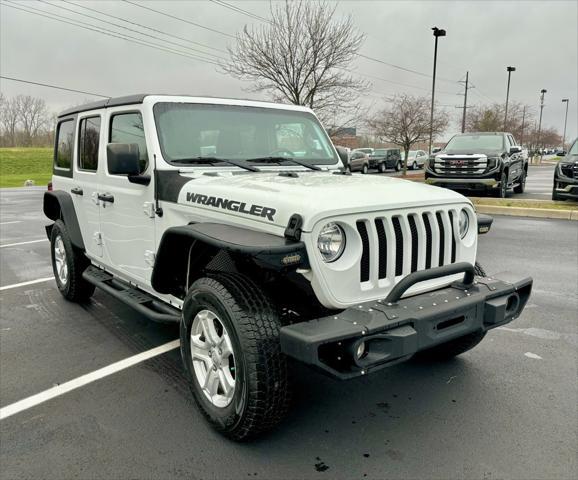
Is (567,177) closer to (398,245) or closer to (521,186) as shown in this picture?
(521,186)

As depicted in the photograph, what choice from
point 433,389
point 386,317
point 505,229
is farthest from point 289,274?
point 505,229

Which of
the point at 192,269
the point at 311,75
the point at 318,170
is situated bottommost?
the point at 192,269

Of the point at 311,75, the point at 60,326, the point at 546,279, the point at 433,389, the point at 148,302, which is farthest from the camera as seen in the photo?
the point at 311,75

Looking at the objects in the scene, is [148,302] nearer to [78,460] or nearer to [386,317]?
[78,460]

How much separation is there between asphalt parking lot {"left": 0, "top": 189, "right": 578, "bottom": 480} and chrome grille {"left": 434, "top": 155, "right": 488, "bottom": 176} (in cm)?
909

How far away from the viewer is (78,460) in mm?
2596

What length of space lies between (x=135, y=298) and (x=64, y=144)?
93.2 inches

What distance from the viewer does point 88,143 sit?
15.1 feet

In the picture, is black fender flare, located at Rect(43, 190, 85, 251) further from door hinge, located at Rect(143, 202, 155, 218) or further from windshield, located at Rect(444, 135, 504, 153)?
windshield, located at Rect(444, 135, 504, 153)

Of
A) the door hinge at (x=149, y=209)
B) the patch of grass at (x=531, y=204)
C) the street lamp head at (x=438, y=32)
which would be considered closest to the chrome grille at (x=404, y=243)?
the door hinge at (x=149, y=209)

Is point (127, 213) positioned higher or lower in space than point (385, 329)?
higher

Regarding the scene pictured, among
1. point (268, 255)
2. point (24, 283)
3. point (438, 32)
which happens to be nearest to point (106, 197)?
point (268, 255)

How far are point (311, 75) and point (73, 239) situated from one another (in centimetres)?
1683

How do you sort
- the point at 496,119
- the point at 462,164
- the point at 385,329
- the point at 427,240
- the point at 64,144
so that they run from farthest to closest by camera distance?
1. the point at 496,119
2. the point at 462,164
3. the point at 64,144
4. the point at 427,240
5. the point at 385,329
